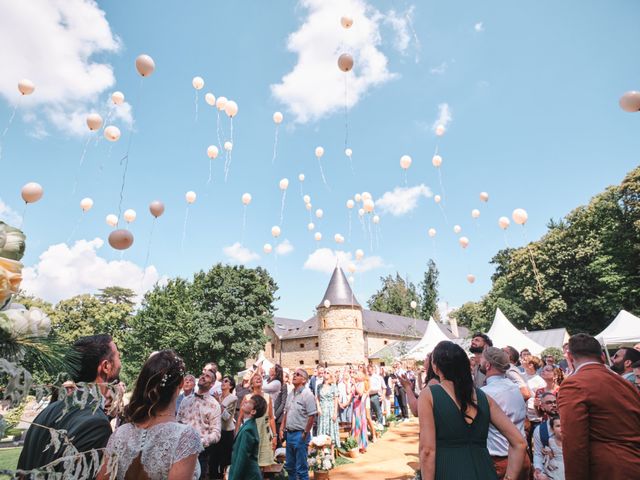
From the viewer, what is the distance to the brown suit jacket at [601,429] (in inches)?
92.3

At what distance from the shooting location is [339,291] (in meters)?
35.7

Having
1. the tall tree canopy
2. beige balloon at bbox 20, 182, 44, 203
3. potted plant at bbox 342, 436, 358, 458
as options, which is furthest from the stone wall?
beige balloon at bbox 20, 182, 44, 203

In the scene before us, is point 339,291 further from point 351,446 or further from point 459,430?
point 459,430

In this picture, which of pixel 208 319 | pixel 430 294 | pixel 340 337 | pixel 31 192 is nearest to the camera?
pixel 31 192

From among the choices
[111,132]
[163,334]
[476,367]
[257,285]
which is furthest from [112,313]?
[476,367]

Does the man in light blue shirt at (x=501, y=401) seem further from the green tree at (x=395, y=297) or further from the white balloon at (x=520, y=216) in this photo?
the green tree at (x=395, y=297)

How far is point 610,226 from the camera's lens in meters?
27.3

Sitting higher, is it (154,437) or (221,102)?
(221,102)

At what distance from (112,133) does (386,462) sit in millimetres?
8862

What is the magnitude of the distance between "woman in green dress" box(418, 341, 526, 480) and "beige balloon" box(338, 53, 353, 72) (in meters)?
6.23

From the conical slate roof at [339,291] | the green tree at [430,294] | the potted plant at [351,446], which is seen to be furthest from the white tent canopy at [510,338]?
the green tree at [430,294]

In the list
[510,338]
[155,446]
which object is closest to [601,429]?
[155,446]

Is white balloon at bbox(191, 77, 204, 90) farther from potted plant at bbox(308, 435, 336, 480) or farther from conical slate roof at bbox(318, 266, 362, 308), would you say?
conical slate roof at bbox(318, 266, 362, 308)

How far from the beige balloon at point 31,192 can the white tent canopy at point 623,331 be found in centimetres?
1607
